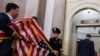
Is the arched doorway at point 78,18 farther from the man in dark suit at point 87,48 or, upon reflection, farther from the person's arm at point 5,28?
the person's arm at point 5,28

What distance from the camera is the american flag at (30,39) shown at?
329 centimetres

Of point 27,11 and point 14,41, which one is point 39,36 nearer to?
point 14,41

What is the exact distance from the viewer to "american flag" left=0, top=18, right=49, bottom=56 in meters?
3.29

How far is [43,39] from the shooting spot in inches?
138

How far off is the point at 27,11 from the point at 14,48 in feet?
12.9

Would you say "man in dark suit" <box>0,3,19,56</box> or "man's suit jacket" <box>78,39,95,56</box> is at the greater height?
"man in dark suit" <box>0,3,19,56</box>

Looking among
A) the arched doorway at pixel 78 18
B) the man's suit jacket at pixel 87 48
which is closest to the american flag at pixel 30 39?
the man's suit jacket at pixel 87 48

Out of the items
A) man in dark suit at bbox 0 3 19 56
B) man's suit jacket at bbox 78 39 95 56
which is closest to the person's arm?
man in dark suit at bbox 0 3 19 56

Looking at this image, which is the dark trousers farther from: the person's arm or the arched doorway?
the arched doorway

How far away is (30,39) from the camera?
3400mm

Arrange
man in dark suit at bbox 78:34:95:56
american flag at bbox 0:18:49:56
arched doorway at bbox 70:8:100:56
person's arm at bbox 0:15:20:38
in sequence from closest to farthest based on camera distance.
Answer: person's arm at bbox 0:15:20:38
american flag at bbox 0:18:49:56
man in dark suit at bbox 78:34:95:56
arched doorway at bbox 70:8:100:56

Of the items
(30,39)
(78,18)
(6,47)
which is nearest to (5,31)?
(6,47)

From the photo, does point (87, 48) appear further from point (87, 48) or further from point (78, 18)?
point (78, 18)

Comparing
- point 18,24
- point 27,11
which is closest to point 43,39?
point 18,24
